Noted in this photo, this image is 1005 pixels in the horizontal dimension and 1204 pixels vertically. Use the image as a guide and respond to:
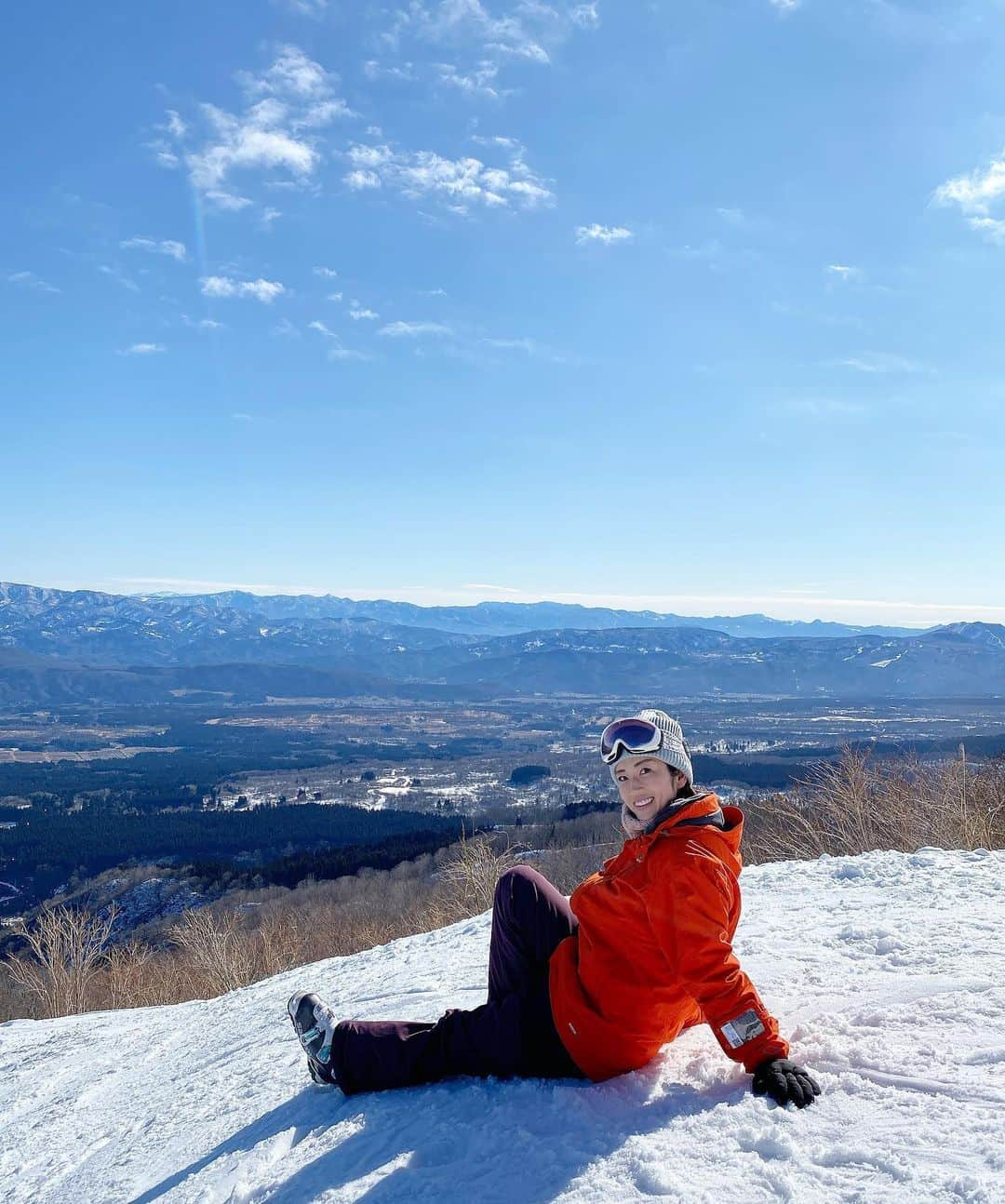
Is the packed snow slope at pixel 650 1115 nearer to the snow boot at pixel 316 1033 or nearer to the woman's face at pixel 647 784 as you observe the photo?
the snow boot at pixel 316 1033

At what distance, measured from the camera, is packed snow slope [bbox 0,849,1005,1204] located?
7.36ft

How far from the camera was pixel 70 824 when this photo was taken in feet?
284

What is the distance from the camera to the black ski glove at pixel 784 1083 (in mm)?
2463

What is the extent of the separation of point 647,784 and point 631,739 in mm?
184

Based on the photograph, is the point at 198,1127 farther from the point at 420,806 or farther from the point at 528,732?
the point at 528,732

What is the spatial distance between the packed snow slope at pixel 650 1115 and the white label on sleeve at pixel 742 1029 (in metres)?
0.19

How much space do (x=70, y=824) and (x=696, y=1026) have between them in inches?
3944

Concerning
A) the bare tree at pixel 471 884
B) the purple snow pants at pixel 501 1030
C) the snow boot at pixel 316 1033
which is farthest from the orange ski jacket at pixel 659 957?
the bare tree at pixel 471 884

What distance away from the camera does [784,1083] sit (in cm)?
247

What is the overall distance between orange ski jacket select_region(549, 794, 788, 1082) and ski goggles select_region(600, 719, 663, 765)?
0.26 m

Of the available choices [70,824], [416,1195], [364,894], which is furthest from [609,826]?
[70,824]

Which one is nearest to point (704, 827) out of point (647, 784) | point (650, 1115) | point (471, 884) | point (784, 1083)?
point (647, 784)

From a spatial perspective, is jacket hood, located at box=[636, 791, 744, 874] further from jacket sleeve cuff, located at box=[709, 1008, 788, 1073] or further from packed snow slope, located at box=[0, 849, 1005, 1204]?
packed snow slope, located at box=[0, 849, 1005, 1204]

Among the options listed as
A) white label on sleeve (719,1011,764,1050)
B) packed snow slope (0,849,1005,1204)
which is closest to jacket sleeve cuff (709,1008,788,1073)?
white label on sleeve (719,1011,764,1050)
